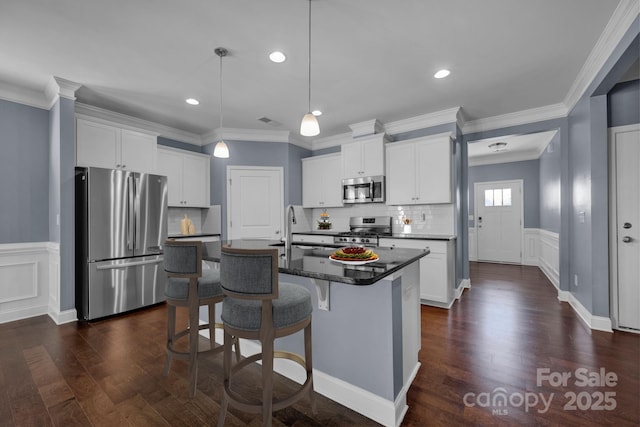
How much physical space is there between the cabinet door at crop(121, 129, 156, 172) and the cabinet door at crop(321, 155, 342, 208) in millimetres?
2791

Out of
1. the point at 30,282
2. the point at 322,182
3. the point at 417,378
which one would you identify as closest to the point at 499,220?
the point at 322,182

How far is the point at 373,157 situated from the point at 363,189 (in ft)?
1.78

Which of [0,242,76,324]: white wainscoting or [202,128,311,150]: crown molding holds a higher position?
[202,128,311,150]: crown molding

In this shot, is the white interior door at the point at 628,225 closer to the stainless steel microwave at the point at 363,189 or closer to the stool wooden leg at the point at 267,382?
the stainless steel microwave at the point at 363,189

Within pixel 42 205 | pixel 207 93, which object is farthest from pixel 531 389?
pixel 42 205

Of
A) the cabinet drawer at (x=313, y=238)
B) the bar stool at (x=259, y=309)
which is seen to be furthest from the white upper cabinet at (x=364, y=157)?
the bar stool at (x=259, y=309)

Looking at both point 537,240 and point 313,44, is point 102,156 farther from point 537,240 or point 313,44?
point 537,240

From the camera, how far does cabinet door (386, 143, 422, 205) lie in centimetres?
421

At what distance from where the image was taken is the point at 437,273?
3.68 metres

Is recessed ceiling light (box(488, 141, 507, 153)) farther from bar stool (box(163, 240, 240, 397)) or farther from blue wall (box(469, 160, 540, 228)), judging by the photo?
bar stool (box(163, 240, 240, 397))

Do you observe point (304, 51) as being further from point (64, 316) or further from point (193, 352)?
point (64, 316)

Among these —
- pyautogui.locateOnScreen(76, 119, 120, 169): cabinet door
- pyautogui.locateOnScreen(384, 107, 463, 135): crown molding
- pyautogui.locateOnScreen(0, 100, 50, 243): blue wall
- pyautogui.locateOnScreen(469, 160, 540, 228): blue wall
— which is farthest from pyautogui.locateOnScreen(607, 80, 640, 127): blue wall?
pyautogui.locateOnScreen(0, 100, 50, 243): blue wall

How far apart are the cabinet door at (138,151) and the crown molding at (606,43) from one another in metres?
5.14

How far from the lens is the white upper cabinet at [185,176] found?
4598 millimetres
